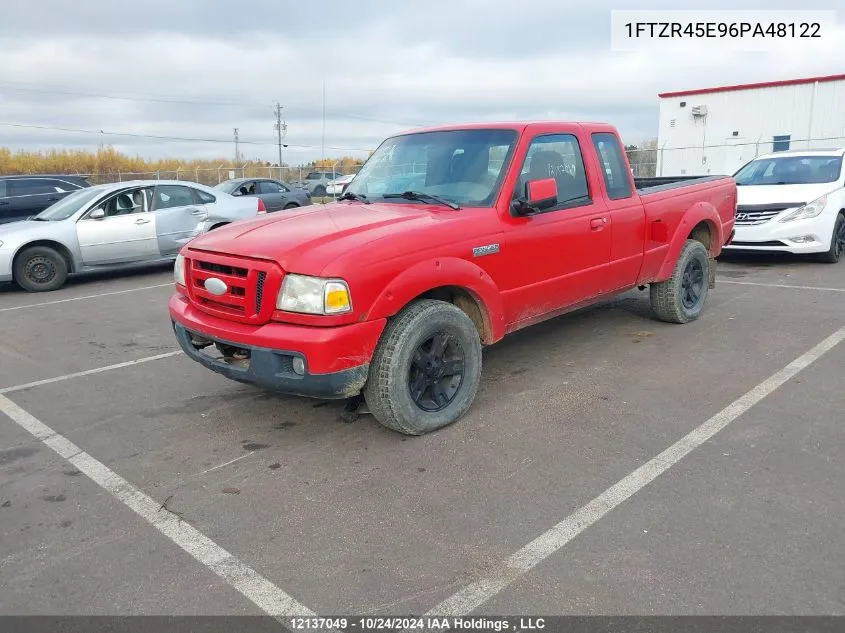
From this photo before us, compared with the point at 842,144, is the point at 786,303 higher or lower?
lower

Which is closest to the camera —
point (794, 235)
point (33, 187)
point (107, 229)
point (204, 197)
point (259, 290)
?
point (259, 290)

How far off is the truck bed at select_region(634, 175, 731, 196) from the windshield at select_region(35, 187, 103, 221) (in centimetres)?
811

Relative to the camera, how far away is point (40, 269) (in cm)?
973

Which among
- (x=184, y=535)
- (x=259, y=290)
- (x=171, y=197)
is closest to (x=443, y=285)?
(x=259, y=290)

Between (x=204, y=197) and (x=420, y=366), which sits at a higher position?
(x=204, y=197)

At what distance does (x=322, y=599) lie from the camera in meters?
2.60

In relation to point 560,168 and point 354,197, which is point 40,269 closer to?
point 354,197

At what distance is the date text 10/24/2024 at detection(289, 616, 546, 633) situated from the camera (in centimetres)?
243

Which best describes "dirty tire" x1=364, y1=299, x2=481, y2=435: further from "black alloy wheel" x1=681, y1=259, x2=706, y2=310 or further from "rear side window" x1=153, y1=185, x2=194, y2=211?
"rear side window" x1=153, y1=185, x2=194, y2=211

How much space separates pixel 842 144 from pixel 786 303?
22216 mm

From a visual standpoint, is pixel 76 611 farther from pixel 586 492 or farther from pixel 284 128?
pixel 284 128

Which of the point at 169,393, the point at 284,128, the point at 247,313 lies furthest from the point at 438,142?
the point at 284,128

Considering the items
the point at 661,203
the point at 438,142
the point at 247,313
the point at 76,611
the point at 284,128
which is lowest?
the point at 76,611

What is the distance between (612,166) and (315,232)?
2.79 meters
